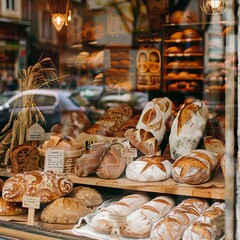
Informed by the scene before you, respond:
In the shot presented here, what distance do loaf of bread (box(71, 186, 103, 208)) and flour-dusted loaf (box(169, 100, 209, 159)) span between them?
488 millimetres

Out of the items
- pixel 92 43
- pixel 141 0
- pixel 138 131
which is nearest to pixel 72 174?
pixel 138 131

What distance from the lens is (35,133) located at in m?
3.24

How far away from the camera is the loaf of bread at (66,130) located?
10.6 feet

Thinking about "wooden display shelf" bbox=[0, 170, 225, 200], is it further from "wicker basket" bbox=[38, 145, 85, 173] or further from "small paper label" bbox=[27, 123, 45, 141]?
"small paper label" bbox=[27, 123, 45, 141]

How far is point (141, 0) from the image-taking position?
834cm

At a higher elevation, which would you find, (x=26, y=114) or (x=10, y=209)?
(x=26, y=114)

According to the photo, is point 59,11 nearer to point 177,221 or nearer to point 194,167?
point 194,167

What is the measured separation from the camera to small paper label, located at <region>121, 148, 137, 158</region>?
285 centimetres

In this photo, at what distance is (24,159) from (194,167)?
3.57ft

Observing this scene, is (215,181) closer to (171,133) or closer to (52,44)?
(171,133)

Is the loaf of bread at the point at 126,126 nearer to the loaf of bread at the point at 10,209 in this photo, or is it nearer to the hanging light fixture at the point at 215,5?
the loaf of bread at the point at 10,209

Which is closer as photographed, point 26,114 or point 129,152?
point 129,152

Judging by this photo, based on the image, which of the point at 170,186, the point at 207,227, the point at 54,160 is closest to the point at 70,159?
the point at 54,160

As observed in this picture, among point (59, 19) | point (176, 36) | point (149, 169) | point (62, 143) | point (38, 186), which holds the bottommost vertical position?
point (38, 186)
